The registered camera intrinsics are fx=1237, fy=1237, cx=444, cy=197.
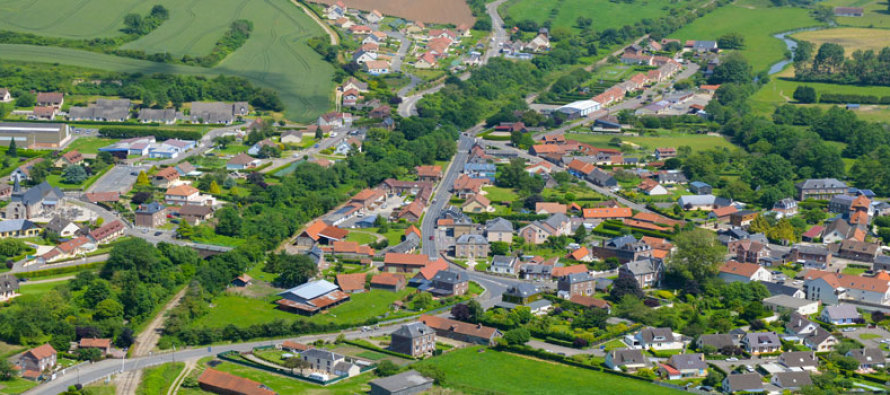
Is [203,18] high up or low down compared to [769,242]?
up

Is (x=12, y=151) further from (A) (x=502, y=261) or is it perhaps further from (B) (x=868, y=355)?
(B) (x=868, y=355)

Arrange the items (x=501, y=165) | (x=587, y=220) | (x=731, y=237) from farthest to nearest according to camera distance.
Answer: (x=501, y=165)
(x=587, y=220)
(x=731, y=237)

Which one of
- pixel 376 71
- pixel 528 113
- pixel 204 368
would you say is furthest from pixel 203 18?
pixel 204 368

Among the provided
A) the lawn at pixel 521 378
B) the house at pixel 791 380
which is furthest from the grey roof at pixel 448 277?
the house at pixel 791 380

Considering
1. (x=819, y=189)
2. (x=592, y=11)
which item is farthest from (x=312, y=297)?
(x=592, y=11)

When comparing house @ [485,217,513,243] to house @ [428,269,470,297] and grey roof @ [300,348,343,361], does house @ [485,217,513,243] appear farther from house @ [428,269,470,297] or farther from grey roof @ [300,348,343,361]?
grey roof @ [300,348,343,361]

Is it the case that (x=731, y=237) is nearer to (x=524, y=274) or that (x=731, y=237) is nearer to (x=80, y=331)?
(x=524, y=274)

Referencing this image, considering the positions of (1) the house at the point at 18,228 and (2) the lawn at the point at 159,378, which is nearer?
(2) the lawn at the point at 159,378

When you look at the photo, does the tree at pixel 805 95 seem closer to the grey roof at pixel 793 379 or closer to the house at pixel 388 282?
the house at pixel 388 282
